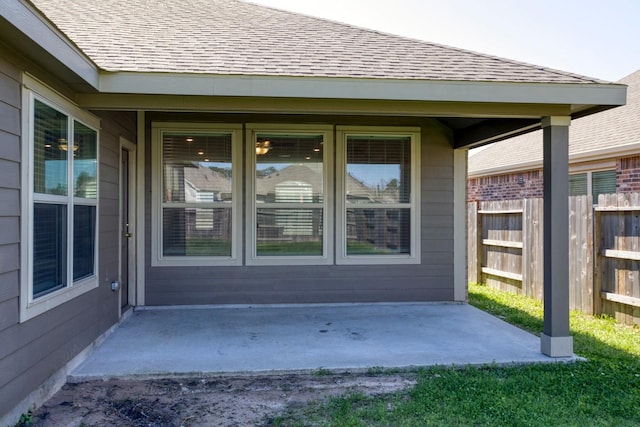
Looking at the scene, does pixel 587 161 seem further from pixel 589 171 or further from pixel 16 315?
pixel 16 315

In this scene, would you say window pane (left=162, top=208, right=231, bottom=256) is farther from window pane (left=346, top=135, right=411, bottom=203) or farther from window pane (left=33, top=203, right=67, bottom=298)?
window pane (left=33, top=203, right=67, bottom=298)

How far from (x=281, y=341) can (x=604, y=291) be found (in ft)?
13.3

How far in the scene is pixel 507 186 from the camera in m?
10.8

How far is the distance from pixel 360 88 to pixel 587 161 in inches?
247

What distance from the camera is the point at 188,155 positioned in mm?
5914

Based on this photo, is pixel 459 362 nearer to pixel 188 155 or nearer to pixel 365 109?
pixel 365 109

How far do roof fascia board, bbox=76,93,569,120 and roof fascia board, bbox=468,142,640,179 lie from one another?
13.2 ft

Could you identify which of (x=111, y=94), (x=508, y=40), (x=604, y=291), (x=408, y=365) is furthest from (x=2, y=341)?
(x=508, y=40)

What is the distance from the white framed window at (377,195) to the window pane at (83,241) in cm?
298

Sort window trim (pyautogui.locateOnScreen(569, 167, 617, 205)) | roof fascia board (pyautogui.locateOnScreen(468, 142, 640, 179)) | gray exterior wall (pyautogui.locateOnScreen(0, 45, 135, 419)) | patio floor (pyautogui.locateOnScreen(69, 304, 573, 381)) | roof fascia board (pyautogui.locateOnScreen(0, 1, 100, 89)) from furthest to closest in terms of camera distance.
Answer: window trim (pyautogui.locateOnScreen(569, 167, 617, 205)), roof fascia board (pyautogui.locateOnScreen(468, 142, 640, 179)), patio floor (pyautogui.locateOnScreen(69, 304, 573, 381)), gray exterior wall (pyautogui.locateOnScreen(0, 45, 135, 419)), roof fascia board (pyautogui.locateOnScreen(0, 1, 100, 89))

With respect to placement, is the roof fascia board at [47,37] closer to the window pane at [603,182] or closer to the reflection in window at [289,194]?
the reflection in window at [289,194]

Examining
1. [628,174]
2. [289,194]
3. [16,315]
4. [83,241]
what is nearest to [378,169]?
[289,194]

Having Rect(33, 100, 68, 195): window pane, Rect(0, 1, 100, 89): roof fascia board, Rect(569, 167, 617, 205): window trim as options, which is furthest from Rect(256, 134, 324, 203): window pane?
Rect(569, 167, 617, 205): window trim

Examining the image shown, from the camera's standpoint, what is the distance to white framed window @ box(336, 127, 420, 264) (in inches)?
243
